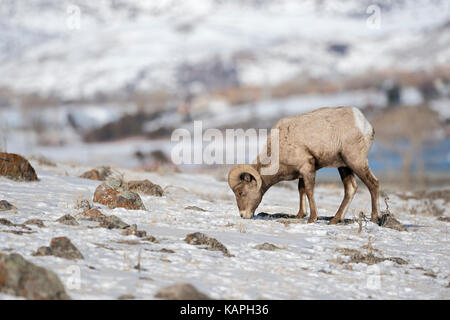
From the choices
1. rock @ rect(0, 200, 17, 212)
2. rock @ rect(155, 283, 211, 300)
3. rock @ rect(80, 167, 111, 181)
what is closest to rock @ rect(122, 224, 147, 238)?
rock @ rect(0, 200, 17, 212)

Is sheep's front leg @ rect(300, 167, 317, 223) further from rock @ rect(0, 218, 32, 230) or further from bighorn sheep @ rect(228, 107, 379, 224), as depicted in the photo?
rock @ rect(0, 218, 32, 230)

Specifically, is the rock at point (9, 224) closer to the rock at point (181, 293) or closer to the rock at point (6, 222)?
the rock at point (6, 222)

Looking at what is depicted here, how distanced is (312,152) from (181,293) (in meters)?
6.08

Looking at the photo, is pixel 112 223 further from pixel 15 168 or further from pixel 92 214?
pixel 15 168

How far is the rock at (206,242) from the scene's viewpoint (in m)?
8.55

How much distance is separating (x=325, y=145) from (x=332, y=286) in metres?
4.71

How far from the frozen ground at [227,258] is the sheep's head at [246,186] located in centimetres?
31

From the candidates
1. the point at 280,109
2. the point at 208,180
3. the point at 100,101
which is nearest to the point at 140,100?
the point at 100,101

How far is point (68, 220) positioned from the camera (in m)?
9.14

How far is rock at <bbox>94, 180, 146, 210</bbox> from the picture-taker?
36.2 ft
